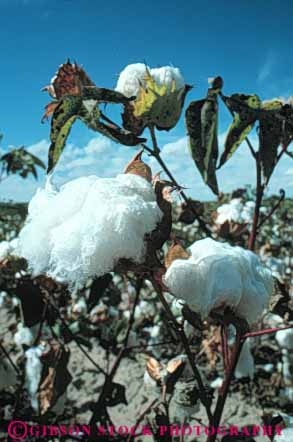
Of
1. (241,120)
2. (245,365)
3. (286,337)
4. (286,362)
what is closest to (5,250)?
(241,120)

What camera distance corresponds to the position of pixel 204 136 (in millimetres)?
581

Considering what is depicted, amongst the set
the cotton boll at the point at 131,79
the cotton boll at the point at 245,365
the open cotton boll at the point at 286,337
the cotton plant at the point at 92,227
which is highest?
the cotton boll at the point at 131,79

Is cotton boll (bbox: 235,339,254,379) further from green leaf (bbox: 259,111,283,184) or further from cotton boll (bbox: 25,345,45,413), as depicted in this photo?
green leaf (bbox: 259,111,283,184)

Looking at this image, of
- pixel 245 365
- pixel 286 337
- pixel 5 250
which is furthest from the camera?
pixel 286 337

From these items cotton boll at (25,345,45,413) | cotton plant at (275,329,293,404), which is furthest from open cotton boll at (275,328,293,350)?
cotton boll at (25,345,45,413)

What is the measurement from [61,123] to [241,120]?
0.74 ft

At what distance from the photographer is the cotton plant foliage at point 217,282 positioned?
498 mm

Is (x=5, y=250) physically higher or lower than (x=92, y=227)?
higher

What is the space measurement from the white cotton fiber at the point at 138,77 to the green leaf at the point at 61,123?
0.33 feet

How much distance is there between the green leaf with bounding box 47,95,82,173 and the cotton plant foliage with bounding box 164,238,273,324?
Result: 0.63ft

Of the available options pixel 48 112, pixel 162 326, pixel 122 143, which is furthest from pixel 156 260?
pixel 162 326

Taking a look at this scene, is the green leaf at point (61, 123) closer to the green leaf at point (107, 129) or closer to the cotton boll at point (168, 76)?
the green leaf at point (107, 129)

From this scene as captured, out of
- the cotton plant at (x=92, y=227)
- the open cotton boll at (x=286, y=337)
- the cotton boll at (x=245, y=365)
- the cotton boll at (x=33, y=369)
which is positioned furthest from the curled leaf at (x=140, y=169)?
the open cotton boll at (x=286, y=337)

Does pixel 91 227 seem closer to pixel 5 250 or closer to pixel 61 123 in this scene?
pixel 61 123
